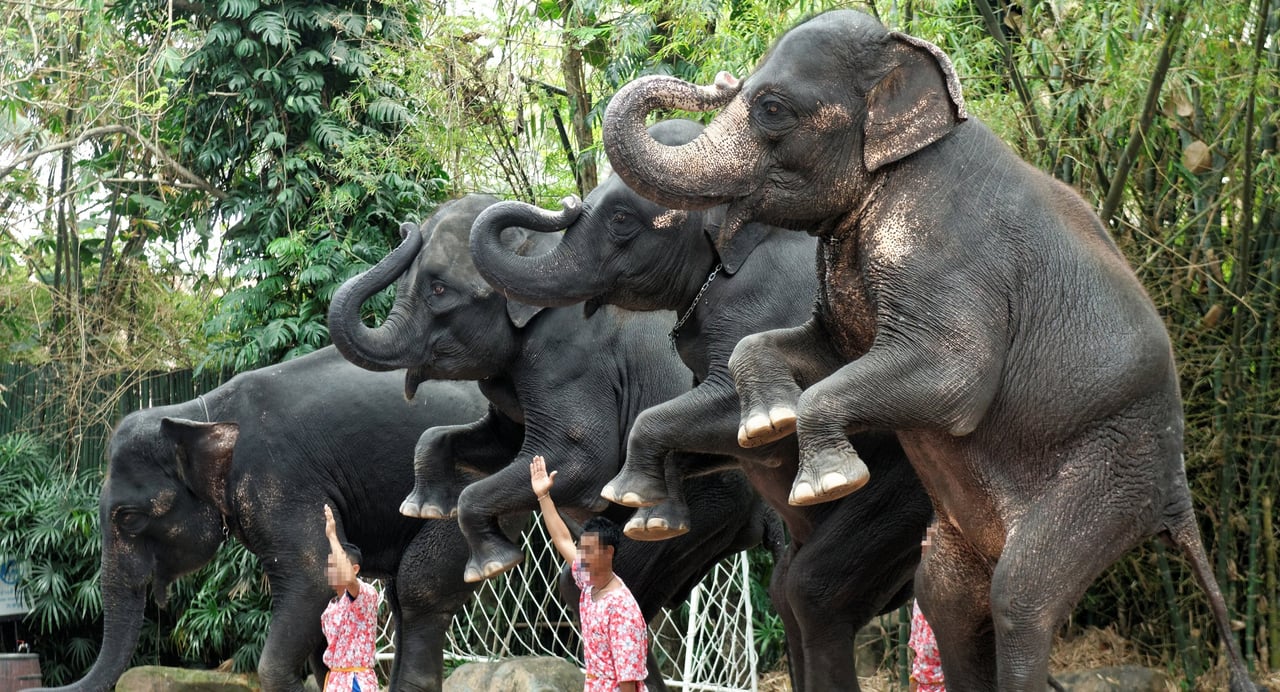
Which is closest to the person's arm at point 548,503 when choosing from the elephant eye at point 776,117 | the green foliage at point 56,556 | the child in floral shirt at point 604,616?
the child in floral shirt at point 604,616

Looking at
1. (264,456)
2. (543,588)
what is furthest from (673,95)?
(543,588)

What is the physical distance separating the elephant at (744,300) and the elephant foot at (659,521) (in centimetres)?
29

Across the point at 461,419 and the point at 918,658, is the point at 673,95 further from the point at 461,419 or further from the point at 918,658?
the point at 461,419

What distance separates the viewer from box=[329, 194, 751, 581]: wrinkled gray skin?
17.0 feet

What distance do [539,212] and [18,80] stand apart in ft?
22.6

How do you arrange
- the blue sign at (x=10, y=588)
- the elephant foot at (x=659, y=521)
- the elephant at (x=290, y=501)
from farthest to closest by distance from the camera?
the blue sign at (x=10, y=588) < the elephant at (x=290, y=501) < the elephant foot at (x=659, y=521)

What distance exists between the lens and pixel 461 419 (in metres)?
6.58

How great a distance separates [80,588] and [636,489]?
26.6ft

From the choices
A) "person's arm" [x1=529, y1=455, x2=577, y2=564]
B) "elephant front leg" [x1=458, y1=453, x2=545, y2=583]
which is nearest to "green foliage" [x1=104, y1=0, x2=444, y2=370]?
"elephant front leg" [x1=458, y1=453, x2=545, y2=583]

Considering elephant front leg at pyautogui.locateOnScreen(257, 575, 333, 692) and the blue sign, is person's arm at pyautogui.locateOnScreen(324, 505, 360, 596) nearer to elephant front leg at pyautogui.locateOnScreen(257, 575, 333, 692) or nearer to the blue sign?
elephant front leg at pyautogui.locateOnScreen(257, 575, 333, 692)

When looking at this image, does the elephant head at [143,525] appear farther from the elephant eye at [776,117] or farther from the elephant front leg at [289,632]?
the elephant eye at [776,117]

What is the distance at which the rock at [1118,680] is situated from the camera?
5.65m

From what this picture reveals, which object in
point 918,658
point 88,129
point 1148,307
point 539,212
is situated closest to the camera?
point 1148,307

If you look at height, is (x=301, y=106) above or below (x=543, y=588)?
above
